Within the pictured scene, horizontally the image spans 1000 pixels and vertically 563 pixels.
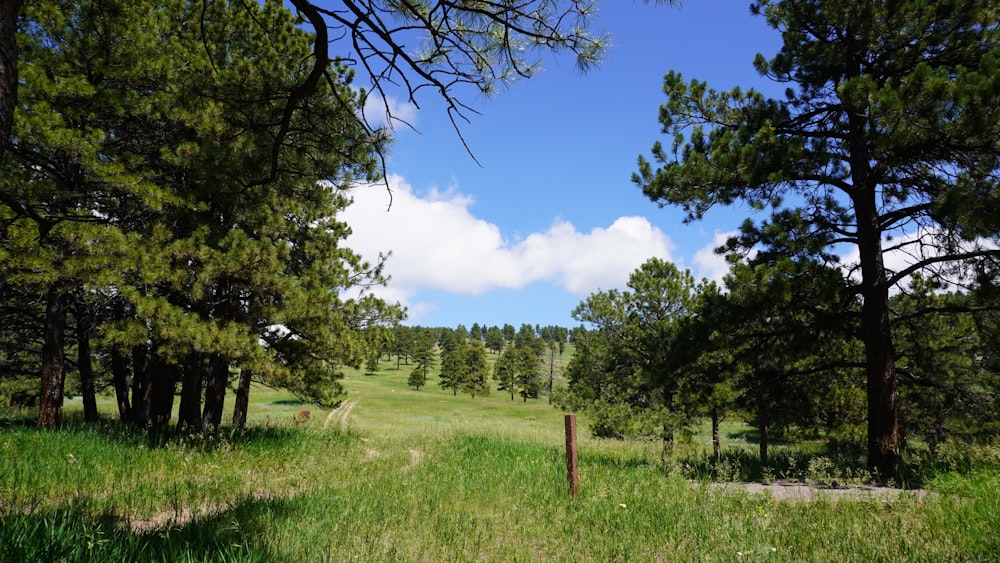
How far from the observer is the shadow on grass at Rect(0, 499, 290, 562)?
2.85 metres

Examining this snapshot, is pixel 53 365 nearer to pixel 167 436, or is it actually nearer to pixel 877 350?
pixel 167 436

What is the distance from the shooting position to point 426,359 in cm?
8231

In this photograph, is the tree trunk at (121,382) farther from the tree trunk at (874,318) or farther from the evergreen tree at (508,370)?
the evergreen tree at (508,370)

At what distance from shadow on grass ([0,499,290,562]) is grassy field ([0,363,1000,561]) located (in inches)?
0.7

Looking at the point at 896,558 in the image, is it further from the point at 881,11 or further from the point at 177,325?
the point at 177,325

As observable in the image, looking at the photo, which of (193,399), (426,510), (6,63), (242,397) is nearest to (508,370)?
(242,397)

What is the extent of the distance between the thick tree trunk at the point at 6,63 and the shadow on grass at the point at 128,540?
2309 mm

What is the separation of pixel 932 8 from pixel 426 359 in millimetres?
79470

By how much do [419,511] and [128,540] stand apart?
2.68 metres

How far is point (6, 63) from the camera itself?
7.43 ft

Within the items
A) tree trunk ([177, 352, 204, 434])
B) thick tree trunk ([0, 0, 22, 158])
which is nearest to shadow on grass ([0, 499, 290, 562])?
thick tree trunk ([0, 0, 22, 158])

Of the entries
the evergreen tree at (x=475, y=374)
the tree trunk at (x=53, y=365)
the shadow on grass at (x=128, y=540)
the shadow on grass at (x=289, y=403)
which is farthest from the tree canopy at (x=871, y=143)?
the evergreen tree at (x=475, y=374)

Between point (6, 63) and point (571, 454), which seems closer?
point (6, 63)

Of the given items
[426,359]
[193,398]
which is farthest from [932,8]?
[426,359]
